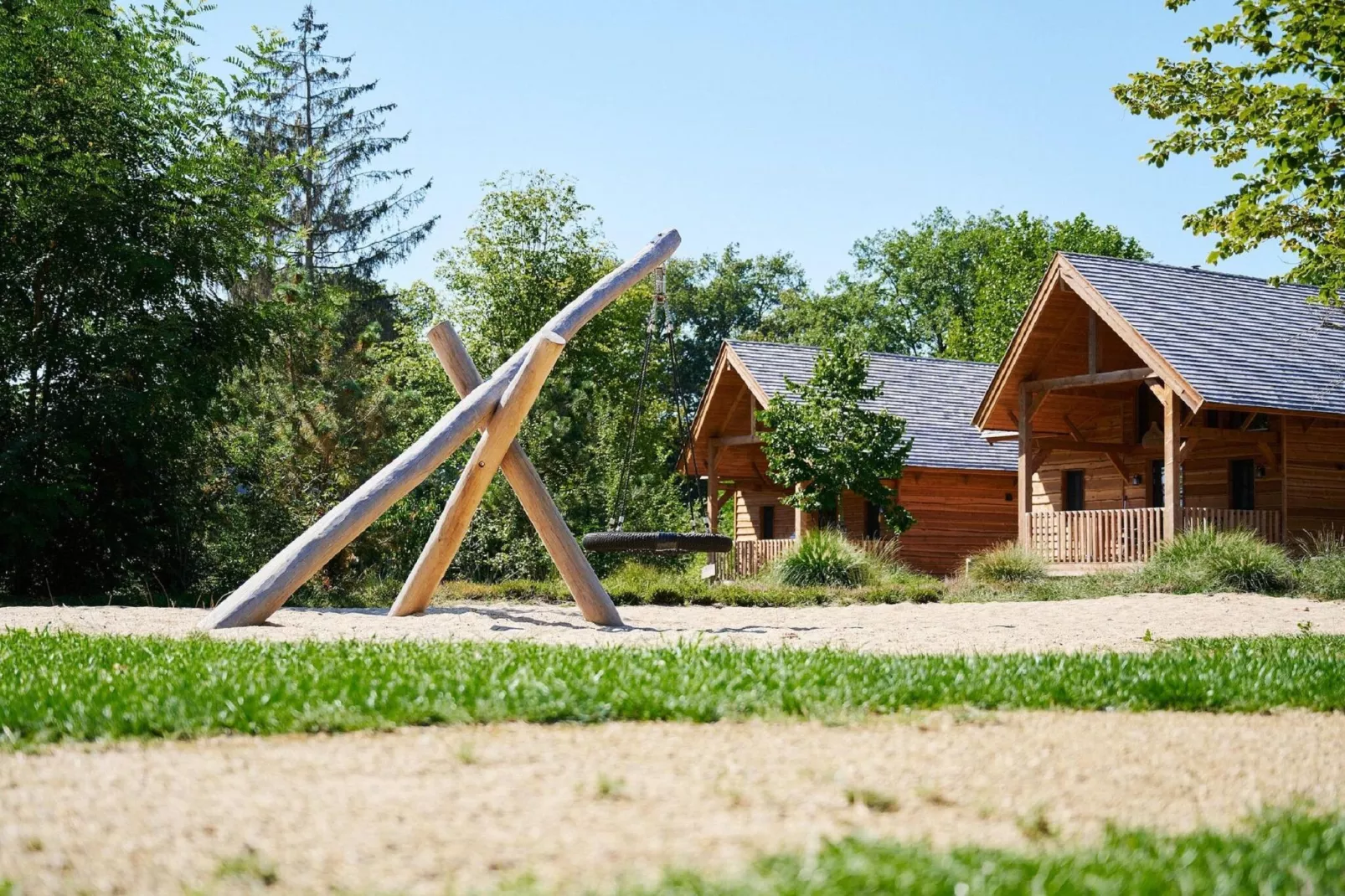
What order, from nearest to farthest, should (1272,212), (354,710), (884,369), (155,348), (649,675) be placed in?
(354,710) < (649,675) < (1272,212) < (155,348) < (884,369)

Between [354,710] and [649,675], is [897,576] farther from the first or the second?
[354,710]

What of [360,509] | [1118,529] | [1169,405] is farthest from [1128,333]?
[360,509]

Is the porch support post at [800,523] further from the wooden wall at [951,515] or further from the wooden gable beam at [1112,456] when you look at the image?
the wooden gable beam at [1112,456]

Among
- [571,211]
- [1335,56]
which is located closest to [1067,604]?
[1335,56]

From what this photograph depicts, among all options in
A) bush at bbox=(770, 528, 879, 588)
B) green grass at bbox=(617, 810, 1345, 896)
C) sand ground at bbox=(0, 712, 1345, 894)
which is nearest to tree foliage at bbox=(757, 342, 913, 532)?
bush at bbox=(770, 528, 879, 588)

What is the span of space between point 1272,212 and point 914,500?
1726cm

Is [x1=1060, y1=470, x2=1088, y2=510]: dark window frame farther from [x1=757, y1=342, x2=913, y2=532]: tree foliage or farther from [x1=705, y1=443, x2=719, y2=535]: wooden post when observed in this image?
[x1=705, y1=443, x2=719, y2=535]: wooden post

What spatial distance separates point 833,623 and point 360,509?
519 cm

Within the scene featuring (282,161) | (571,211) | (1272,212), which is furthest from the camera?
(571,211)

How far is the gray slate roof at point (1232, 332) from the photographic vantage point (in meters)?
23.2

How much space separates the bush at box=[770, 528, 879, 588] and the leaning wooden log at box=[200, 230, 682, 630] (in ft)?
30.0

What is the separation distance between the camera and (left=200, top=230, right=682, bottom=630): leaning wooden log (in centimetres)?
1174

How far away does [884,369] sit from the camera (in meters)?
34.8

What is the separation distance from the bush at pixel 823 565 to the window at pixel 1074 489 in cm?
955
